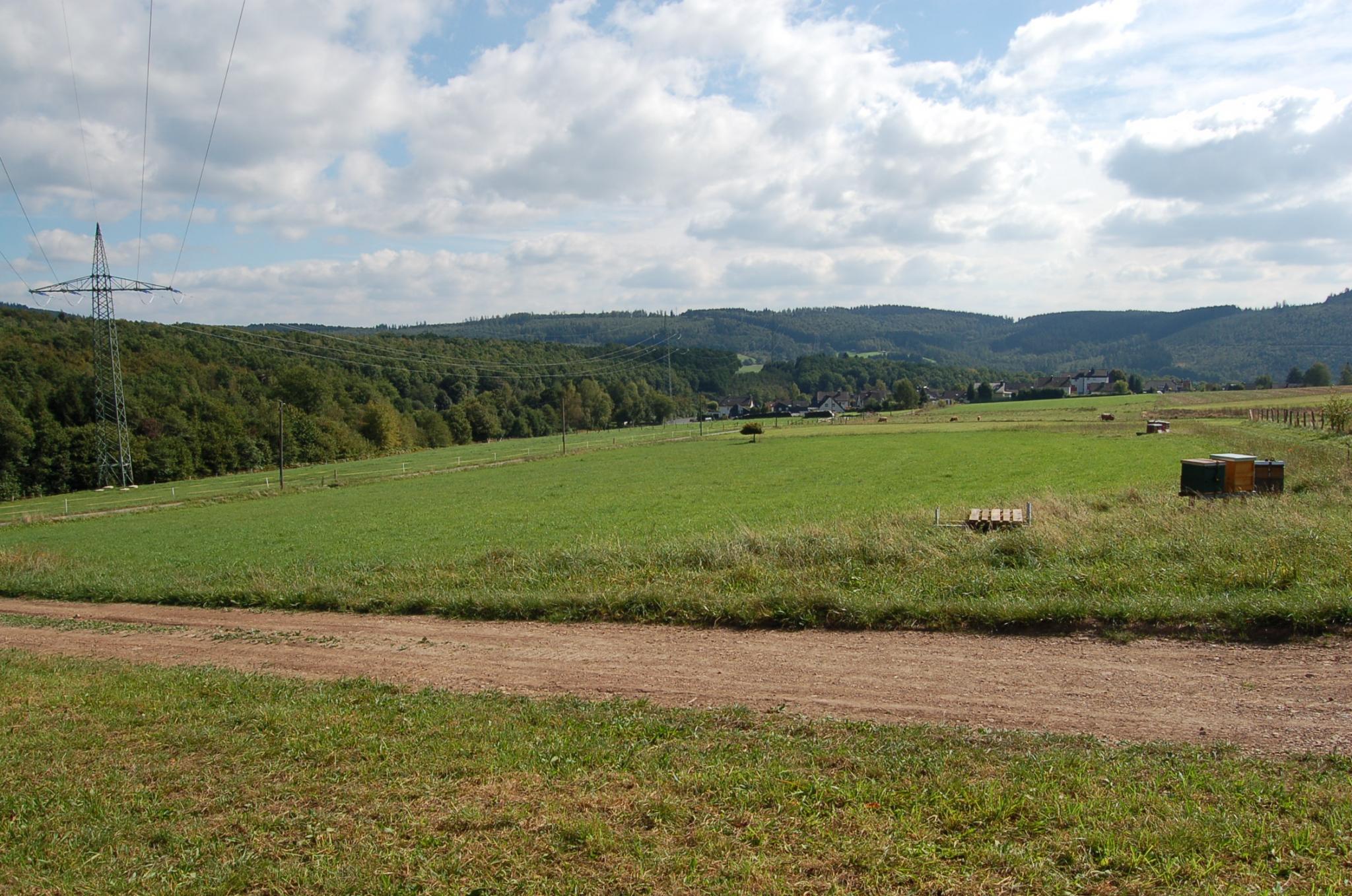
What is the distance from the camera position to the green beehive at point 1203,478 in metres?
22.5

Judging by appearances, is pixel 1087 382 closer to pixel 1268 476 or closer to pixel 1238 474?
pixel 1268 476

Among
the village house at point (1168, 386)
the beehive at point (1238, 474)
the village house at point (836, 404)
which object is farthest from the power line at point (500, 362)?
the beehive at point (1238, 474)

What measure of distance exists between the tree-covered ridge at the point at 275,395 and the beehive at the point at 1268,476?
8843 cm

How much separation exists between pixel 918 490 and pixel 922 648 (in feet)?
87.3

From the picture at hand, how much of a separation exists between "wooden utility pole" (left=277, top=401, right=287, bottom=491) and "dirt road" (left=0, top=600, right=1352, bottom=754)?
5189 centimetres

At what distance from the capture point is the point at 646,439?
102m

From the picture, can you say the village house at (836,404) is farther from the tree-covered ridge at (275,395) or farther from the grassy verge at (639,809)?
the grassy verge at (639,809)

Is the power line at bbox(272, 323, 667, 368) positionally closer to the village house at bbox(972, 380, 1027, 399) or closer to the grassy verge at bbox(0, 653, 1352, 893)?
the village house at bbox(972, 380, 1027, 399)

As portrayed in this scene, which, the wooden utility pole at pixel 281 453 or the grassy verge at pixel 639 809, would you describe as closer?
the grassy verge at pixel 639 809

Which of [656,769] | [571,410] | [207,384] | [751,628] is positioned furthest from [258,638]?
[571,410]

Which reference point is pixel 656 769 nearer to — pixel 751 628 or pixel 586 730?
pixel 586 730

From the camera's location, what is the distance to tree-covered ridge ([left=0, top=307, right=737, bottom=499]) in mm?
79562

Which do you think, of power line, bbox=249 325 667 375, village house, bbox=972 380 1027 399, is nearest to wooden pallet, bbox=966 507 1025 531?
power line, bbox=249 325 667 375

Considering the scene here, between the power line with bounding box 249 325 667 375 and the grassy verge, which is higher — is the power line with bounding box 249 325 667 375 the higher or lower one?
the higher one
